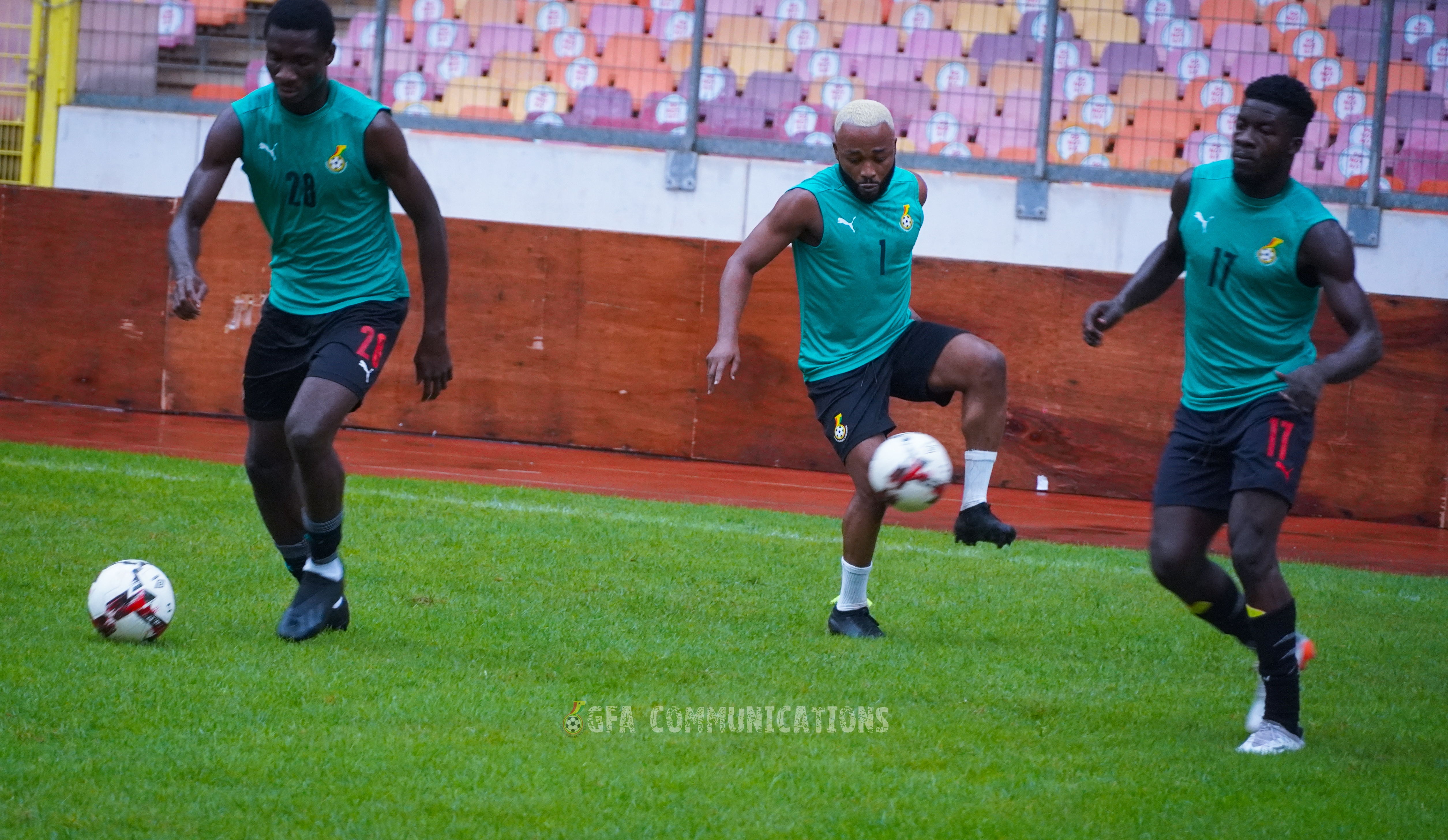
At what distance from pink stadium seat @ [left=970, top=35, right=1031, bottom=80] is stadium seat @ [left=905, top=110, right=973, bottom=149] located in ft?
1.93

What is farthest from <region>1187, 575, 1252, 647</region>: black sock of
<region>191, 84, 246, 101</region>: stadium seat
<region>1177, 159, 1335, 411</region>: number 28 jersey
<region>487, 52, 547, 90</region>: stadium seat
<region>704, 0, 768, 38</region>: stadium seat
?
<region>191, 84, 246, 101</region>: stadium seat

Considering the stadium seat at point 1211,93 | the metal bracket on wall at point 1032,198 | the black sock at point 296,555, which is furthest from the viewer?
the stadium seat at point 1211,93

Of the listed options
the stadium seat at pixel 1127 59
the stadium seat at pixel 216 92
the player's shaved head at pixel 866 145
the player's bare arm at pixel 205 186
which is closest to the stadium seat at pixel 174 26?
the stadium seat at pixel 216 92

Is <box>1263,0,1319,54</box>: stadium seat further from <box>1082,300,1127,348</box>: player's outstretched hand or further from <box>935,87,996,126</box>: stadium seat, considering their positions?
<box>1082,300,1127,348</box>: player's outstretched hand

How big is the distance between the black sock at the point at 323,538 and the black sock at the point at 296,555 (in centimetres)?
38

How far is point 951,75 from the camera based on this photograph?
15.5 meters

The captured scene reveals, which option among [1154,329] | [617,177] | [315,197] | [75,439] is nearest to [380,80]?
[617,177]

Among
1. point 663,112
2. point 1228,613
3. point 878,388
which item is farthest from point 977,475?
point 663,112

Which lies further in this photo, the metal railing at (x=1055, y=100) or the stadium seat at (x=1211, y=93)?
the stadium seat at (x=1211, y=93)

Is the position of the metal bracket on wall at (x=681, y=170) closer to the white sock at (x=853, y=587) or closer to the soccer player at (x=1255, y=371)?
the white sock at (x=853, y=587)

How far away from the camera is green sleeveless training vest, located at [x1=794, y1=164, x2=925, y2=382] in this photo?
591 centimetres

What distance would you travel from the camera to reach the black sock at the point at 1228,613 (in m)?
5.04

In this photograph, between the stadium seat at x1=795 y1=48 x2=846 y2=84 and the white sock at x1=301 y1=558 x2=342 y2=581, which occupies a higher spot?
the stadium seat at x1=795 y1=48 x2=846 y2=84

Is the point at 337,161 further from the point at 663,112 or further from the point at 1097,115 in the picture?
the point at 1097,115
